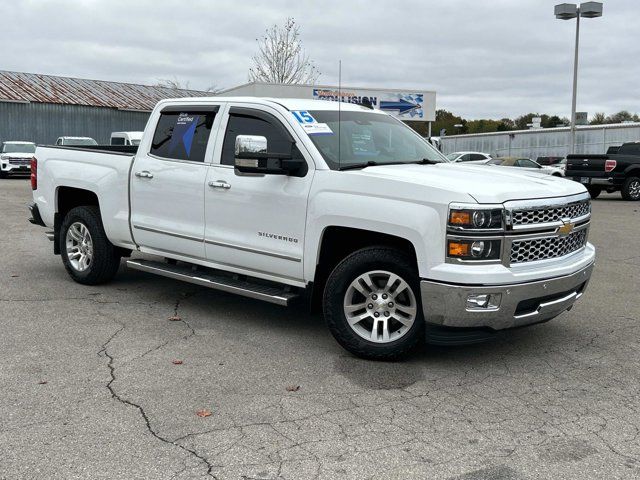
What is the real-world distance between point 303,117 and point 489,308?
2.28m

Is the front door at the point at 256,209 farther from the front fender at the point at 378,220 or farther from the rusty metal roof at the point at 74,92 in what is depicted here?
the rusty metal roof at the point at 74,92

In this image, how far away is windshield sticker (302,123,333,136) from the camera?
568 centimetres

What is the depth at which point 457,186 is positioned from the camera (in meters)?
4.77

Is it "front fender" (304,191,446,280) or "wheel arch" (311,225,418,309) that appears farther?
"wheel arch" (311,225,418,309)

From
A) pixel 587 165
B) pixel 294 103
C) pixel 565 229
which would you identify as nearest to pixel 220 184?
pixel 294 103

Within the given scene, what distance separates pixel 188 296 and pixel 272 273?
184 centimetres

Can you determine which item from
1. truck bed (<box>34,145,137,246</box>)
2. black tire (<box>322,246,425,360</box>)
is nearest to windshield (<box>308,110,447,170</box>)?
black tire (<box>322,246,425,360</box>)

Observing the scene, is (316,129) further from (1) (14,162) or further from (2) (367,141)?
(1) (14,162)

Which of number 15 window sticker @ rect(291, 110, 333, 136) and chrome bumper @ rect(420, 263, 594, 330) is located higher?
number 15 window sticker @ rect(291, 110, 333, 136)

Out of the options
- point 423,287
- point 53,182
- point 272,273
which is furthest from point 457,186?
point 53,182

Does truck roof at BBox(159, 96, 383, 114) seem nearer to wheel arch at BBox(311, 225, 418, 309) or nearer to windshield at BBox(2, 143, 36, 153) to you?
wheel arch at BBox(311, 225, 418, 309)

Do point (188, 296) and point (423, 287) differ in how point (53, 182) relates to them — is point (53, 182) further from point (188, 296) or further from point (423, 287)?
point (423, 287)

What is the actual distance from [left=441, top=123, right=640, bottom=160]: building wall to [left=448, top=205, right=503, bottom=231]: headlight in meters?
42.6

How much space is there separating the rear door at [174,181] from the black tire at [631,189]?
20211 mm
